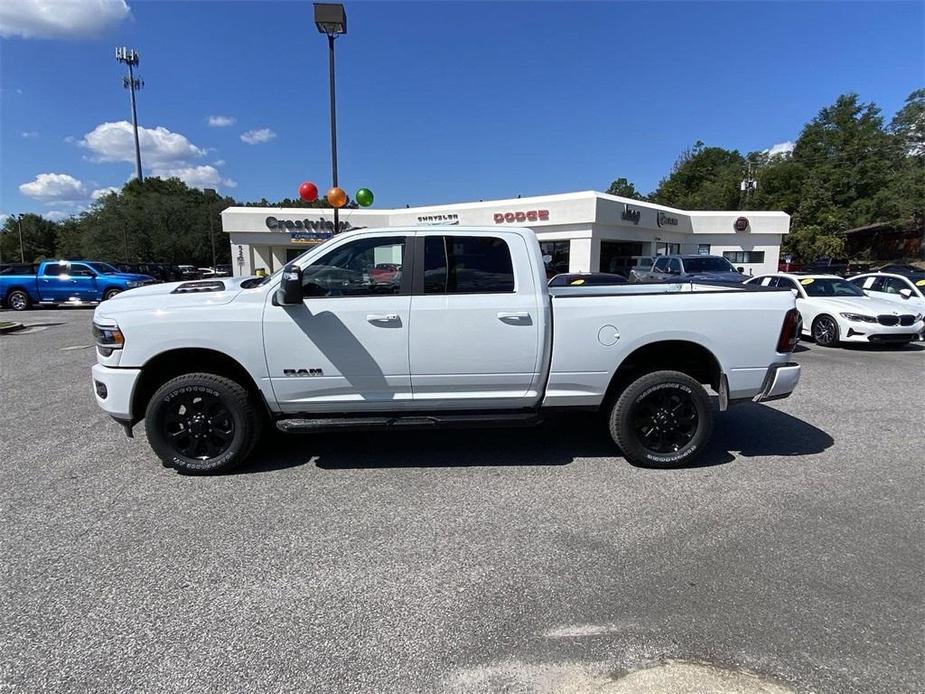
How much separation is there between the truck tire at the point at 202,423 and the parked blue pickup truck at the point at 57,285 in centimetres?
1817

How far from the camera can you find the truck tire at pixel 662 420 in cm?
430

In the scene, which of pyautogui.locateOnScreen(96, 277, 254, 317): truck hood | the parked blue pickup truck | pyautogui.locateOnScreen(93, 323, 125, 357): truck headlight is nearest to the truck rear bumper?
pyautogui.locateOnScreen(93, 323, 125, 357): truck headlight

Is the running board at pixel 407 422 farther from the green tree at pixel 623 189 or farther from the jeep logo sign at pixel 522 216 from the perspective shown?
the green tree at pixel 623 189

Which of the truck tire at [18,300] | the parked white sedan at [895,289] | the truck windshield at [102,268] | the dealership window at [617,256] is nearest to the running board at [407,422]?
the parked white sedan at [895,289]

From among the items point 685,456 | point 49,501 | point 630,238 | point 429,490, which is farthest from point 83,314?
point 630,238

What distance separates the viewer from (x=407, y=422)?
13.5 ft

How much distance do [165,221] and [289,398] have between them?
60599 millimetres

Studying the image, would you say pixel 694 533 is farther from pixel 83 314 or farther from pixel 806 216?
pixel 806 216

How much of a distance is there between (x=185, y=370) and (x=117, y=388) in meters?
0.50

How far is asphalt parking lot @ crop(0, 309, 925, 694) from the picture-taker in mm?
2252

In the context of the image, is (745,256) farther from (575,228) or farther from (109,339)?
(109,339)

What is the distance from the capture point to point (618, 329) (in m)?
4.20

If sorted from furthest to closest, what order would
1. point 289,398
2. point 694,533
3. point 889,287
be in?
point 889,287
point 289,398
point 694,533

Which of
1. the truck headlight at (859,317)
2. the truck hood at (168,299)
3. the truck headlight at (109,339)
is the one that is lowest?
the truck headlight at (859,317)
